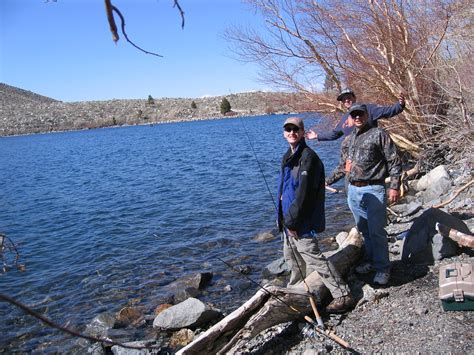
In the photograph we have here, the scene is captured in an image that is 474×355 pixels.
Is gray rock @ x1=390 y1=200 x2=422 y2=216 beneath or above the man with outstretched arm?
beneath

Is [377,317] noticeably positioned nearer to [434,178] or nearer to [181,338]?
[181,338]

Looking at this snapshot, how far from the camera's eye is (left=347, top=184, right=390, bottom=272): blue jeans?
16.3 feet

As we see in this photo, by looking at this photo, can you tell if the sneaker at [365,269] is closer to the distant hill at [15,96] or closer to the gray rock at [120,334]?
the gray rock at [120,334]

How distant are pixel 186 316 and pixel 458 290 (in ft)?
11.3

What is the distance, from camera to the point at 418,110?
12.3 m

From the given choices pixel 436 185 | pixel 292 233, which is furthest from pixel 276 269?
pixel 436 185

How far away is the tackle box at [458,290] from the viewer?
4074 mm

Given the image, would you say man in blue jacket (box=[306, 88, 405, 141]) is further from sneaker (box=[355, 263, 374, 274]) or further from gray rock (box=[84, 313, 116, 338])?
gray rock (box=[84, 313, 116, 338])

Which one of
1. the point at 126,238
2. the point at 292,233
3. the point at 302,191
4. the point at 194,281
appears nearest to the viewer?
the point at 302,191

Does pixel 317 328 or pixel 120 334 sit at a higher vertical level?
pixel 317 328

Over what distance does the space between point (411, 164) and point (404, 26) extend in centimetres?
477

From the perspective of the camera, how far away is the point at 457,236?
204 inches

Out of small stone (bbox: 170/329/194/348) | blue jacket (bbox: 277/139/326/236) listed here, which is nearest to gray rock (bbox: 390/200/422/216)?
blue jacket (bbox: 277/139/326/236)

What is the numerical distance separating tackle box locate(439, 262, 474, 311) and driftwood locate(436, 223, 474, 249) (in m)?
0.83
